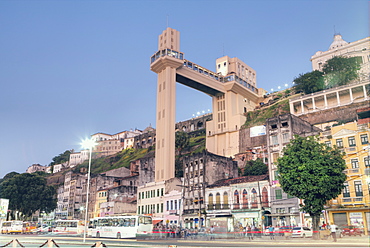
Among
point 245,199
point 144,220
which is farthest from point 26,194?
point 245,199

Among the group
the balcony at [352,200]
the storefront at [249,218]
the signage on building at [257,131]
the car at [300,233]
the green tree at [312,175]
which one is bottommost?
the car at [300,233]

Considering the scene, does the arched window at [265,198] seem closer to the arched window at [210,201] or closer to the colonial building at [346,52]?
the arched window at [210,201]

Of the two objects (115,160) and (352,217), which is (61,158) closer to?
(115,160)

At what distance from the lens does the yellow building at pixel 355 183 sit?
41312 mm

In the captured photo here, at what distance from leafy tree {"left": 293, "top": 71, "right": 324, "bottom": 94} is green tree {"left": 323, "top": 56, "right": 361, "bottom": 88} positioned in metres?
1.71

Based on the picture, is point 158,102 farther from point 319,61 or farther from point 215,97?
point 319,61

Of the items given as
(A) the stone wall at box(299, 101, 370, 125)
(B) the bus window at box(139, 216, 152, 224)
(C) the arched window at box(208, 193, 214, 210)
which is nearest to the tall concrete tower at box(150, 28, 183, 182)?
(C) the arched window at box(208, 193, 214, 210)

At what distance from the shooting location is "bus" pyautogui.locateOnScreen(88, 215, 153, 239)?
4078 centimetres

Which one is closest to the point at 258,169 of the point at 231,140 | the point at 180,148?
the point at 231,140

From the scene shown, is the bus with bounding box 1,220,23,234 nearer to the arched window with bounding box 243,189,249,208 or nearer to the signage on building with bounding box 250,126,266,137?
the arched window with bounding box 243,189,249,208

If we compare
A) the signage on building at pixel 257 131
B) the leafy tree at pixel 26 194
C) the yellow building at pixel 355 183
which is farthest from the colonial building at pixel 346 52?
the leafy tree at pixel 26 194

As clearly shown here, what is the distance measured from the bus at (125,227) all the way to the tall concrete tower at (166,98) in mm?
28929

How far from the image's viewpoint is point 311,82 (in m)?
92.2

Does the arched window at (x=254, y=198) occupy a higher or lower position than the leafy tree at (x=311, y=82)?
lower
